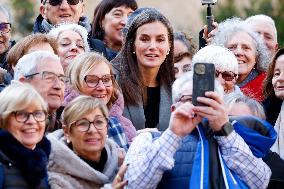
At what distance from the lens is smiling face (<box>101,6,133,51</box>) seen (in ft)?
31.6

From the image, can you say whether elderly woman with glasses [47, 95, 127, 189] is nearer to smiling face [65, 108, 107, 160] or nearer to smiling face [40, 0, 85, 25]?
smiling face [65, 108, 107, 160]

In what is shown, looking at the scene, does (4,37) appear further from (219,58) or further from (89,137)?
(89,137)

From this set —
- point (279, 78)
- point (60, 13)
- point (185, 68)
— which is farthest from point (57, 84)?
point (60, 13)

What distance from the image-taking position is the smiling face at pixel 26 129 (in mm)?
6445

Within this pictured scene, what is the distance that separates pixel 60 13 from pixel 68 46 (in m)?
0.90

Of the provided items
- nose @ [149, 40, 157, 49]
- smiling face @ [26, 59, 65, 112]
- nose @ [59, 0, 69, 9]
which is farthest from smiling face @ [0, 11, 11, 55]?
smiling face @ [26, 59, 65, 112]

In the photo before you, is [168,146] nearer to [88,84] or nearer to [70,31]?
[88,84]

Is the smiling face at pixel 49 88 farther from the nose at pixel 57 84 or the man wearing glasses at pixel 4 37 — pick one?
the man wearing glasses at pixel 4 37

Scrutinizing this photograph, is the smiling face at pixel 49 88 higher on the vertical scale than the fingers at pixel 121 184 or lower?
higher

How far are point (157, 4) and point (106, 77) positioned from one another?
24.3m

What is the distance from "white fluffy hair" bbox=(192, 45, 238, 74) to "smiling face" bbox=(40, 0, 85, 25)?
1.60 meters

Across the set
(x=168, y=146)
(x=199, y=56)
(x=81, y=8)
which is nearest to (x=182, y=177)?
(x=168, y=146)

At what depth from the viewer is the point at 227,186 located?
6.54 m

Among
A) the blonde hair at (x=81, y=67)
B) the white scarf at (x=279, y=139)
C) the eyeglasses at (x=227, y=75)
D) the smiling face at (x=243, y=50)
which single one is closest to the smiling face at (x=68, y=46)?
the blonde hair at (x=81, y=67)
